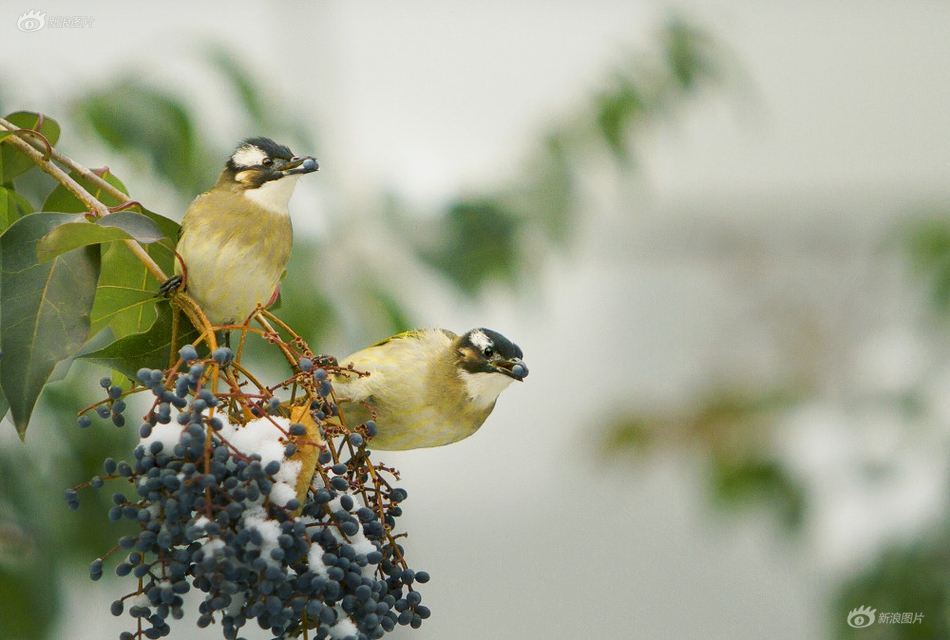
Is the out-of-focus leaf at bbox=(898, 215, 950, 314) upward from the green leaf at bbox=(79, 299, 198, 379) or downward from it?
upward

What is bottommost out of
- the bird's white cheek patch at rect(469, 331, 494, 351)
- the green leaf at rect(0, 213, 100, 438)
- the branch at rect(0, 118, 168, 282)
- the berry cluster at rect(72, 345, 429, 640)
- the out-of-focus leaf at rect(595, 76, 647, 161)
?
the berry cluster at rect(72, 345, 429, 640)

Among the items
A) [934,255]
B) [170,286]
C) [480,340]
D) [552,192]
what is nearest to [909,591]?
[934,255]

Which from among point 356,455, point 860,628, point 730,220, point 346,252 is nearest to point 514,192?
point 346,252

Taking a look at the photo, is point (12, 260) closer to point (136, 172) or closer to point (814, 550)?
point (136, 172)

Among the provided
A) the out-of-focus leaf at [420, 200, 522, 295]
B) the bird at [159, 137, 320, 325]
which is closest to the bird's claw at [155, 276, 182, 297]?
the bird at [159, 137, 320, 325]

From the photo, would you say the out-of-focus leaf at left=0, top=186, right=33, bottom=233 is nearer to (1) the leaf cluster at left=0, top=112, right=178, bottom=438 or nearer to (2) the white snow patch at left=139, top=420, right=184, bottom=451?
(1) the leaf cluster at left=0, top=112, right=178, bottom=438

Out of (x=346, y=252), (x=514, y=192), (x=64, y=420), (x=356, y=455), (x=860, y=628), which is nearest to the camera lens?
(x=356, y=455)
